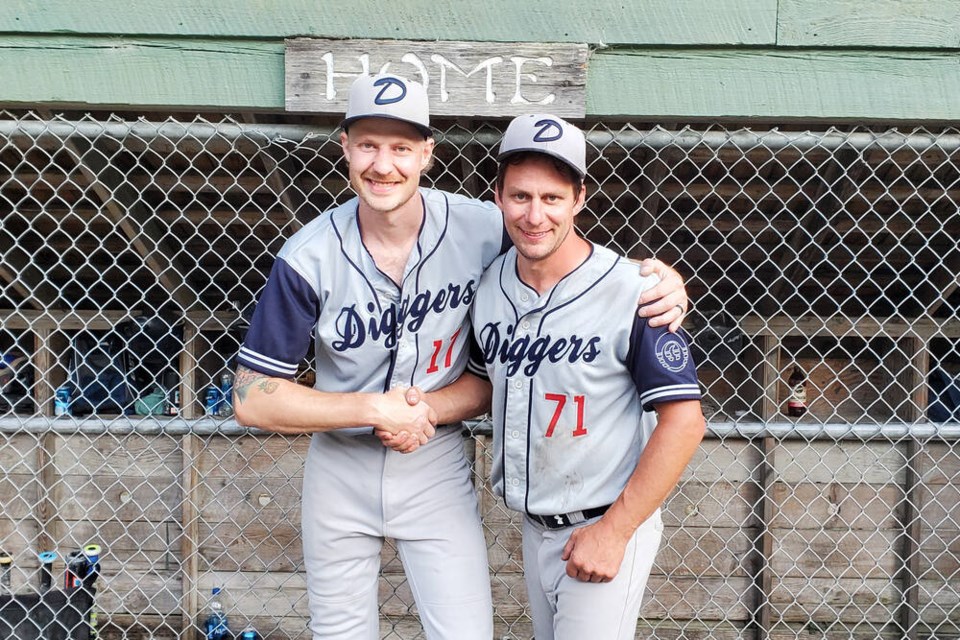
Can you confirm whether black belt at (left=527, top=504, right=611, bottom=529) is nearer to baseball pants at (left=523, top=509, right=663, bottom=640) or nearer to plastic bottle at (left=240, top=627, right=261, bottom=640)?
baseball pants at (left=523, top=509, right=663, bottom=640)

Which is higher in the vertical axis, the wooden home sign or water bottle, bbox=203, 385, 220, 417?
the wooden home sign

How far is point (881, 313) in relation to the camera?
577 centimetres

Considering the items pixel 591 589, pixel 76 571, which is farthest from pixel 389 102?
pixel 76 571

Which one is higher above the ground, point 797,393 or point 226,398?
point 797,393

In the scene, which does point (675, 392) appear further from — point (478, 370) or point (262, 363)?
point (262, 363)

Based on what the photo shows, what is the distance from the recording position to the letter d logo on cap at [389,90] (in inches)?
69.6

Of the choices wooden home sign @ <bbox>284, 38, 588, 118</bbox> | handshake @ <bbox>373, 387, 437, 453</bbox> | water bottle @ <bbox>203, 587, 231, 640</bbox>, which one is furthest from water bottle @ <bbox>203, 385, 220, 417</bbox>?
handshake @ <bbox>373, 387, 437, 453</bbox>

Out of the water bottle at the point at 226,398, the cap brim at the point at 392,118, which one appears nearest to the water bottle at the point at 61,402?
the water bottle at the point at 226,398

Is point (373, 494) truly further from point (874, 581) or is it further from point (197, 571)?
point (874, 581)

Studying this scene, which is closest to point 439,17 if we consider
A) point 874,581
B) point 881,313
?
point 881,313

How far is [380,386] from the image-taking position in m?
1.98

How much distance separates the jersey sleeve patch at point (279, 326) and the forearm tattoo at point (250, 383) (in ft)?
0.05

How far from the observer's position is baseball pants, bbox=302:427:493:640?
1972mm

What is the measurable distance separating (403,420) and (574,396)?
0.42 m
